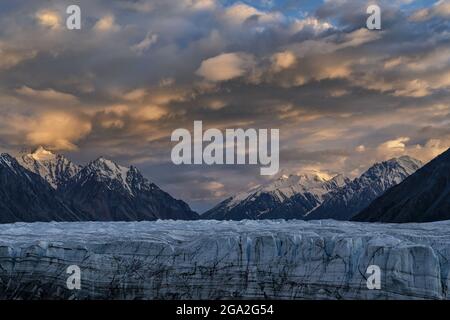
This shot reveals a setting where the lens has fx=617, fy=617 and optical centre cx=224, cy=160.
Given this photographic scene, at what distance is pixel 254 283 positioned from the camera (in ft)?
175

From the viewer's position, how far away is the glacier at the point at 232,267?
50438mm

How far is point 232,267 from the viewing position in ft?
180

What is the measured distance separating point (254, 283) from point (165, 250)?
31.7 feet

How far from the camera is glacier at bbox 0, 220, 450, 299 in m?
50.4

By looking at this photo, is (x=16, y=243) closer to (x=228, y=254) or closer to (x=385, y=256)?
(x=228, y=254)
